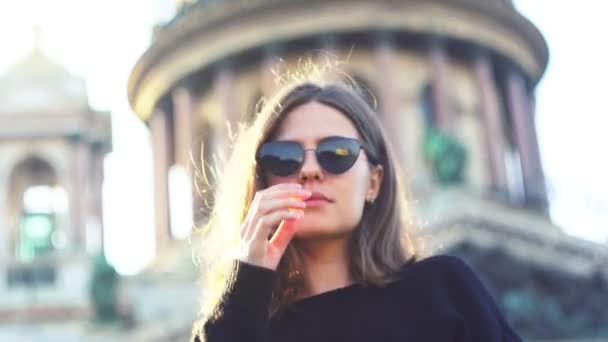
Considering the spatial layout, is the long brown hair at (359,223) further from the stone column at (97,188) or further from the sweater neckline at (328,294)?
the stone column at (97,188)

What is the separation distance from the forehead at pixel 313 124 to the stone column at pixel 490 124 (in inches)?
1156

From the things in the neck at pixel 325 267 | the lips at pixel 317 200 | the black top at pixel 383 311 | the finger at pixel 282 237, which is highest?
the lips at pixel 317 200

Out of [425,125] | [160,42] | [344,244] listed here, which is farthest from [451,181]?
[344,244]

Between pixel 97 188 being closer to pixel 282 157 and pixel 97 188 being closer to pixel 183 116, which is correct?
pixel 183 116

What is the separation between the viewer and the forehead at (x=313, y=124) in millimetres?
2973

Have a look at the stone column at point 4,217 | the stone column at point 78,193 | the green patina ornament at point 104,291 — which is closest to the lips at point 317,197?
the green patina ornament at point 104,291

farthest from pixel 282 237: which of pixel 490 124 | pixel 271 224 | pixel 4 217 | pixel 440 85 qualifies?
pixel 490 124

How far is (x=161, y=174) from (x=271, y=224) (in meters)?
33.4

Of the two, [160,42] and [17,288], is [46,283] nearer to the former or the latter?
[17,288]

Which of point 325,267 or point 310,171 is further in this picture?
point 325,267

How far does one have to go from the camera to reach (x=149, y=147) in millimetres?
38250

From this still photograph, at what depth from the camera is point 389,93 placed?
32.0 metres

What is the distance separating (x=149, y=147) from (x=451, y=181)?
52.1 ft

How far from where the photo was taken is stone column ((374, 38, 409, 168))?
3178 cm
